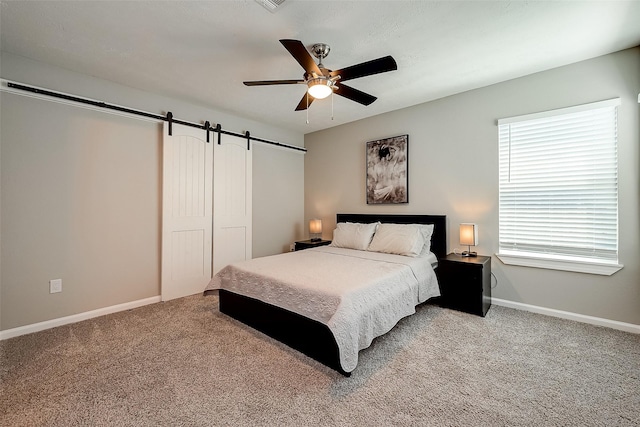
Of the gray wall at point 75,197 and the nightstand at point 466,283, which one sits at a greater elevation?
the gray wall at point 75,197

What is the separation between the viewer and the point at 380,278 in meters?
2.42

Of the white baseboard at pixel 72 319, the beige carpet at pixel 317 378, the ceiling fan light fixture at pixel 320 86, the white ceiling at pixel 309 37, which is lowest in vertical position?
the beige carpet at pixel 317 378

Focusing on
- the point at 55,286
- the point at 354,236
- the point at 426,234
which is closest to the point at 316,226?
the point at 354,236

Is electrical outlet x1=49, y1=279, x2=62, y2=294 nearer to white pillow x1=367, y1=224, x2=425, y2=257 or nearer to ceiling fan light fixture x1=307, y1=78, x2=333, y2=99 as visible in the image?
ceiling fan light fixture x1=307, y1=78, x2=333, y2=99

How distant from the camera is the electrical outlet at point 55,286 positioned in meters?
2.79

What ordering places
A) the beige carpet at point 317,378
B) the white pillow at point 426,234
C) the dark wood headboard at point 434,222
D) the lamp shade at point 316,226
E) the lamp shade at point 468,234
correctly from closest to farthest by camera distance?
1. the beige carpet at point 317,378
2. the lamp shade at point 468,234
3. the white pillow at point 426,234
4. the dark wood headboard at point 434,222
5. the lamp shade at point 316,226

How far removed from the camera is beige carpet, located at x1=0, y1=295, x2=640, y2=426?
1.59 metres

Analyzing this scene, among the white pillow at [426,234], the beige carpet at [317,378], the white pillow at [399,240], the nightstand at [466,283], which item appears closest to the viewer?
the beige carpet at [317,378]

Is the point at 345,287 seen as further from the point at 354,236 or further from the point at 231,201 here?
the point at 231,201

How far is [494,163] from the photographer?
10.9 feet

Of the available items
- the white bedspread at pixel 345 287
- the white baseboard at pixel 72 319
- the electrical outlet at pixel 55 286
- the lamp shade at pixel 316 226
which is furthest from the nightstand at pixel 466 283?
the electrical outlet at pixel 55 286

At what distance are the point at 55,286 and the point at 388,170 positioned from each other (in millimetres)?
4247

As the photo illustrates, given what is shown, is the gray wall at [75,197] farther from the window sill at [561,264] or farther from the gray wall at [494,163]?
the window sill at [561,264]

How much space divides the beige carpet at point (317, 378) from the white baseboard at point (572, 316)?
115mm
